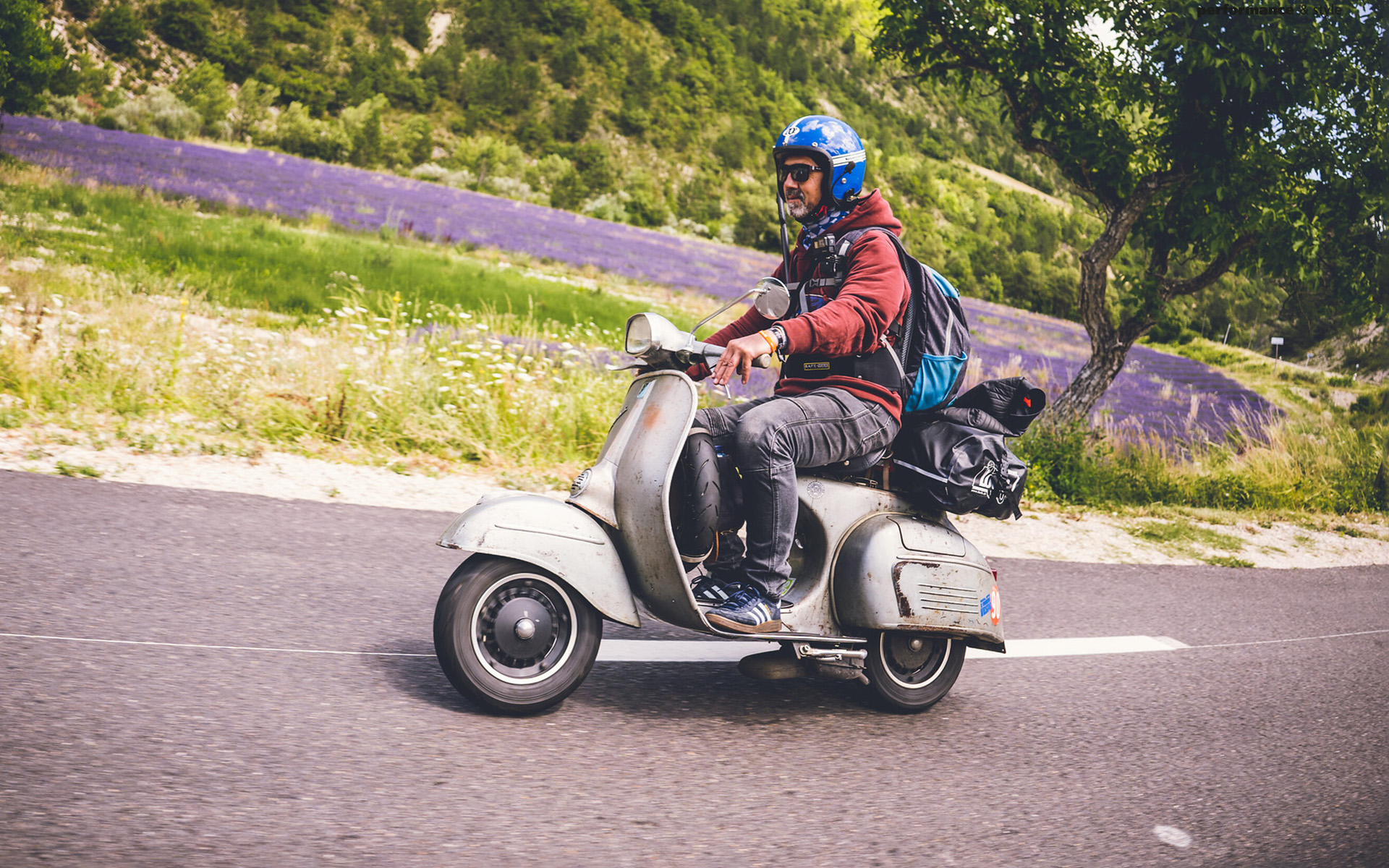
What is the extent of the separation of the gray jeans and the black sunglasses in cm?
78

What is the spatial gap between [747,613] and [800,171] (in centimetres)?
162

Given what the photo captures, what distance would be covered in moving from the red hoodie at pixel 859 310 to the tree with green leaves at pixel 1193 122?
8231 millimetres

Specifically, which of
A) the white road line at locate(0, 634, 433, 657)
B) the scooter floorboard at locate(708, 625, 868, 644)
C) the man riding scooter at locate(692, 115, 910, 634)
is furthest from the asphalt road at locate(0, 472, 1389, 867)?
the man riding scooter at locate(692, 115, 910, 634)

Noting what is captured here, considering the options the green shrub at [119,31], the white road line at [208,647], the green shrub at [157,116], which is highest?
the green shrub at [119,31]

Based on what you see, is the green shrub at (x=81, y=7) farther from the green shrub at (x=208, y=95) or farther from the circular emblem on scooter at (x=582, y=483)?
the circular emblem on scooter at (x=582, y=483)

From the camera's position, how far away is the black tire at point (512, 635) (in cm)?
303

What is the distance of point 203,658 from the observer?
10.8 ft

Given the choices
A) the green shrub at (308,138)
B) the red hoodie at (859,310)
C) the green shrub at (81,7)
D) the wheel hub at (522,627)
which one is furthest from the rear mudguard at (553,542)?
the green shrub at (81,7)

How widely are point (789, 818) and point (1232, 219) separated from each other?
11026mm

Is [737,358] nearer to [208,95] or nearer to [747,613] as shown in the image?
[747,613]

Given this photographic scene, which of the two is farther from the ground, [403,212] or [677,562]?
[403,212]

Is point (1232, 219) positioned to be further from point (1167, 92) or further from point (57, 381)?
point (57, 381)

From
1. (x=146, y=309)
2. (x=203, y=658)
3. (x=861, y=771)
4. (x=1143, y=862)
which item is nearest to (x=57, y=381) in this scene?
(x=146, y=309)

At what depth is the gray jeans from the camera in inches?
131
